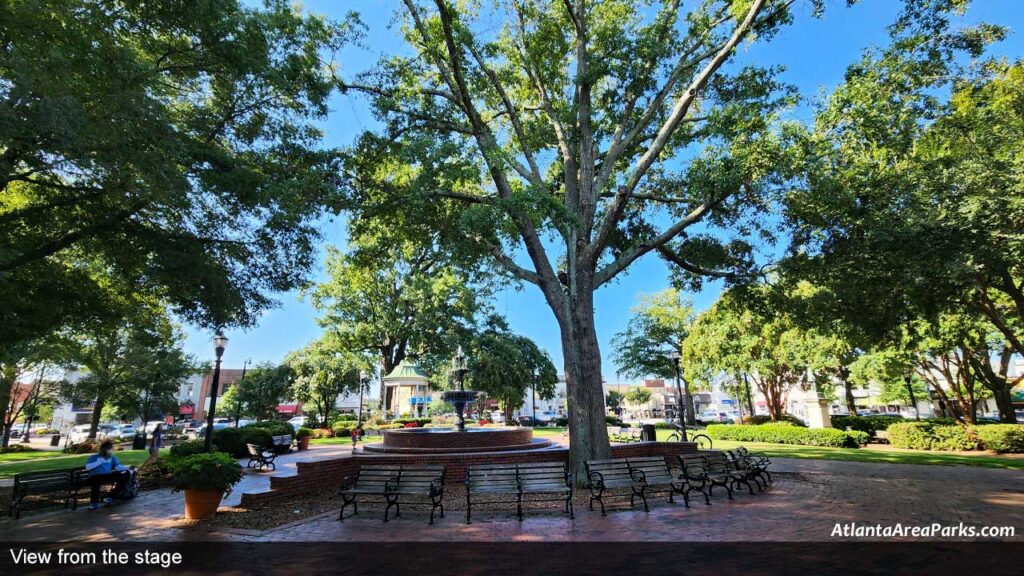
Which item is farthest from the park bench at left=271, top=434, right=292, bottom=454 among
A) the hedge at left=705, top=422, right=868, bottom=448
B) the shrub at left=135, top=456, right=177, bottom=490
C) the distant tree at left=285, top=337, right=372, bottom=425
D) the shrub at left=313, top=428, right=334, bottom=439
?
the hedge at left=705, top=422, right=868, bottom=448

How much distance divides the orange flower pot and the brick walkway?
0.22 metres

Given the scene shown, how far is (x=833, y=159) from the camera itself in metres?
11.2

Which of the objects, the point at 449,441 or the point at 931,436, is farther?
the point at 931,436

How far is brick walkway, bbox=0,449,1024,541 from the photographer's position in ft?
21.7

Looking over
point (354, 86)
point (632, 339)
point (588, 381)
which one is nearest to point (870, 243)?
point (588, 381)

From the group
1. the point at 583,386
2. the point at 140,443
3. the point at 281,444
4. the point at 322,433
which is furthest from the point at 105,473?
the point at 322,433

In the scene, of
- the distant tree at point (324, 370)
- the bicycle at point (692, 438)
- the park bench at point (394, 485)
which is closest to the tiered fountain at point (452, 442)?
the park bench at point (394, 485)

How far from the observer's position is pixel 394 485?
8281 mm

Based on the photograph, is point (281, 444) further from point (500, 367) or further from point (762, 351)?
point (762, 351)


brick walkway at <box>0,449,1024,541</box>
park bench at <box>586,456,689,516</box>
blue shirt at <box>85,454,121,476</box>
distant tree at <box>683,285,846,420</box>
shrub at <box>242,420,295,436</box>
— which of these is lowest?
brick walkway at <box>0,449,1024,541</box>

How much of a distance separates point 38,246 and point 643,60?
1468 centimetres

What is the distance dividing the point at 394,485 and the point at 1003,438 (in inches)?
832

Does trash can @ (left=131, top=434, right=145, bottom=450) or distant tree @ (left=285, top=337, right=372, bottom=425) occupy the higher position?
distant tree @ (left=285, top=337, right=372, bottom=425)

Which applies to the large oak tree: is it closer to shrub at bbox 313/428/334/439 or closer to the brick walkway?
the brick walkway
